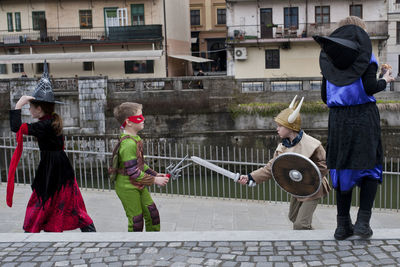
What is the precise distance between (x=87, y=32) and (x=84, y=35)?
0.91 ft

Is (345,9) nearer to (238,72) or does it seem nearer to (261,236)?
(238,72)

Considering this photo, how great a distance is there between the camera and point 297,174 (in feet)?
14.2

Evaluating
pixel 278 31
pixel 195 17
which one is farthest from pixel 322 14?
pixel 195 17

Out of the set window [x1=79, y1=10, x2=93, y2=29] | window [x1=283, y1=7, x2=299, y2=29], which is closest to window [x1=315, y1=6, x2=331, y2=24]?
window [x1=283, y1=7, x2=299, y2=29]

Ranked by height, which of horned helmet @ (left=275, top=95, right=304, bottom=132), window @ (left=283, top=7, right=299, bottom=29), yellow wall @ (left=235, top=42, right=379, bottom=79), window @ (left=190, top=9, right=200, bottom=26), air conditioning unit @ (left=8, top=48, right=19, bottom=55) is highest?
window @ (left=190, top=9, right=200, bottom=26)

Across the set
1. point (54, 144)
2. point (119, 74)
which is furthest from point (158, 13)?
point (54, 144)

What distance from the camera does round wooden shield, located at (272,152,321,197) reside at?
13.9ft

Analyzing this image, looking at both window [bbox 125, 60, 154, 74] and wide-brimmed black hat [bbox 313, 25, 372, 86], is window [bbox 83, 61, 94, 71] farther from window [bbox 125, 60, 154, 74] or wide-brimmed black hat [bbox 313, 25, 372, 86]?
wide-brimmed black hat [bbox 313, 25, 372, 86]

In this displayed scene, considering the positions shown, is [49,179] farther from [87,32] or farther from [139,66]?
[87,32]

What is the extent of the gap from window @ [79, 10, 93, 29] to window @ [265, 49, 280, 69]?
37.8 ft

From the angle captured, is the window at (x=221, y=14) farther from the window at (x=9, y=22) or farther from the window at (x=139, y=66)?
the window at (x=9, y=22)

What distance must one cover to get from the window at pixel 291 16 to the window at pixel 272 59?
5.91 ft

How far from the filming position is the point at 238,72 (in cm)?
2947

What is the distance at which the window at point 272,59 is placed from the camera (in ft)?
96.0
